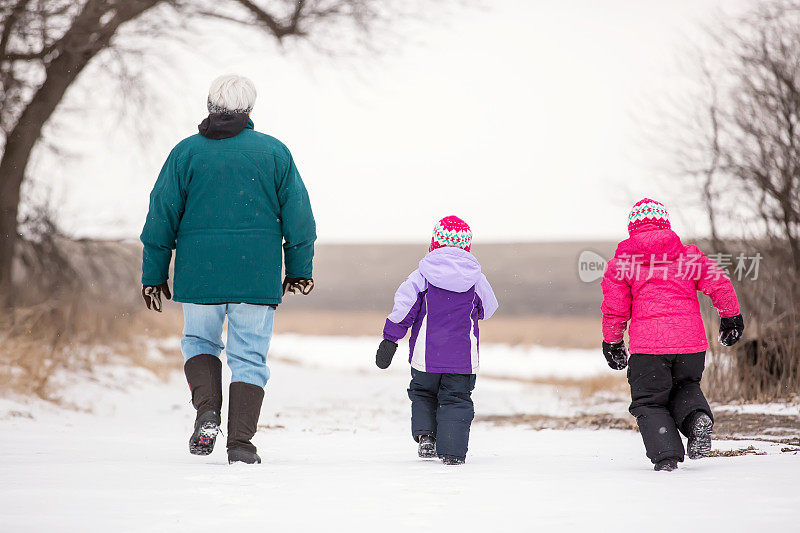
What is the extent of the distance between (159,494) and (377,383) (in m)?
7.55

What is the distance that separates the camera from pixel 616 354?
4.02 meters

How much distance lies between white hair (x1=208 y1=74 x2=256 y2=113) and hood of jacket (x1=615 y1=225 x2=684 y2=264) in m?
1.77

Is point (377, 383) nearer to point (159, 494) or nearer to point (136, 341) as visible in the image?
point (136, 341)

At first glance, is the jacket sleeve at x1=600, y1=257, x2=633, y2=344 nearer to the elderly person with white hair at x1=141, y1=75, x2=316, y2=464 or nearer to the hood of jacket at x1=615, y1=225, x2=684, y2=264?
the hood of jacket at x1=615, y1=225, x2=684, y2=264

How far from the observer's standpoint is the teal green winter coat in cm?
380

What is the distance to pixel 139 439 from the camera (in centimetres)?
531

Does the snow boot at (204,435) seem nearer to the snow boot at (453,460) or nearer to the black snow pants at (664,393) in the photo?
the snow boot at (453,460)

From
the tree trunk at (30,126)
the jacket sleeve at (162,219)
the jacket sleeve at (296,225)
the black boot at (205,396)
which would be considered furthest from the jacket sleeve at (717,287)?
the tree trunk at (30,126)

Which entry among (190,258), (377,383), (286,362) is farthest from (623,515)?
(286,362)

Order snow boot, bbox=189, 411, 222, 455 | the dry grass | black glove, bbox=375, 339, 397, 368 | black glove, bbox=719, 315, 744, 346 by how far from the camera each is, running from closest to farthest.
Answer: snow boot, bbox=189, 411, 222, 455, black glove, bbox=719, 315, 744, 346, black glove, bbox=375, 339, 397, 368, the dry grass

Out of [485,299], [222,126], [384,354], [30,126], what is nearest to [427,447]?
[384,354]

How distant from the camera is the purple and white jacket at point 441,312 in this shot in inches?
166

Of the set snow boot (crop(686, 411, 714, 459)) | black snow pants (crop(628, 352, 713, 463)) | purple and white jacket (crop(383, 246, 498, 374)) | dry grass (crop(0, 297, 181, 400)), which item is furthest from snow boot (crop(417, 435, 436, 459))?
dry grass (crop(0, 297, 181, 400))

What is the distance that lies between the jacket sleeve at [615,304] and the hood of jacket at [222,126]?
5.65 ft
